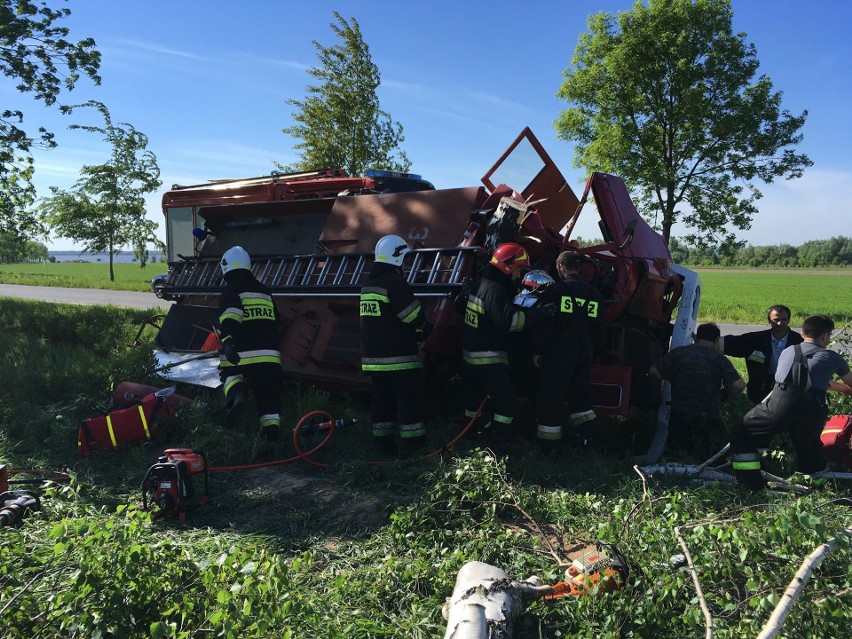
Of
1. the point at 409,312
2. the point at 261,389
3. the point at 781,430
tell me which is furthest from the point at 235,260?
the point at 781,430

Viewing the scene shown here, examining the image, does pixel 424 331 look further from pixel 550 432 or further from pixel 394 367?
pixel 550 432

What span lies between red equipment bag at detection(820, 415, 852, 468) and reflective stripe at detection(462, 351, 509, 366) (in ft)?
7.78

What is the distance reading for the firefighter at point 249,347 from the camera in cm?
548

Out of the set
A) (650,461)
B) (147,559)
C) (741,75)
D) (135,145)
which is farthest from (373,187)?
(135,145)

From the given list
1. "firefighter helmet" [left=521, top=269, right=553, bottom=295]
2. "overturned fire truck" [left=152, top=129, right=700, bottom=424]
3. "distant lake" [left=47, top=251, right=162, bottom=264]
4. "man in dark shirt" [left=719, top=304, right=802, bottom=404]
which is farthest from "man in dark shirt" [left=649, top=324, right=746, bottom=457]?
"distant lake" [left=47, top=251, right=162, bottom=264]

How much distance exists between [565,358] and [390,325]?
1.41m

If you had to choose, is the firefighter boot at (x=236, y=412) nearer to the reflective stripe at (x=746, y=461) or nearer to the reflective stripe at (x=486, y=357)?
the reflective stripe at (x=486, y=357)

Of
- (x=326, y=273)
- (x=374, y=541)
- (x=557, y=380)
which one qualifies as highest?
(x=326, y=273)

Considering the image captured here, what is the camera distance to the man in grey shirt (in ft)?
13.6

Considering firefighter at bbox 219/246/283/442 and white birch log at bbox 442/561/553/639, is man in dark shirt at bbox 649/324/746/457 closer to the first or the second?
white birch log at bbox 442/561/553/639

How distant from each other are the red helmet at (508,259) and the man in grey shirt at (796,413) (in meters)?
1.94

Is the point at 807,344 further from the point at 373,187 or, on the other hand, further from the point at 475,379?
the point at 373,187

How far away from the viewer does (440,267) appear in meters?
5.64

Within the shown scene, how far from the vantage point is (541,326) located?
496 cm
